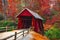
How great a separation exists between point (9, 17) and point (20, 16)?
20814 millimetres

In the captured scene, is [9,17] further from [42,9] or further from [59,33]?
[59,33]

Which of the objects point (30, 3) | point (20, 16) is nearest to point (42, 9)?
point (30, 3)

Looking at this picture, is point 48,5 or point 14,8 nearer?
point 48,5

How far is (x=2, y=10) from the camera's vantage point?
6216 cm

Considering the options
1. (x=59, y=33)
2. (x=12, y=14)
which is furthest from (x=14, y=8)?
(x=59, y=33)

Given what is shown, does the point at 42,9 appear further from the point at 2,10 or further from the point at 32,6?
the point at 2,10

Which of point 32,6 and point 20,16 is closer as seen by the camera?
point 20,16

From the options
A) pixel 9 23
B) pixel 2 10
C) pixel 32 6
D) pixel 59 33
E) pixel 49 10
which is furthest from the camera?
pixel 2 10

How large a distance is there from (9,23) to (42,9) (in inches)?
421

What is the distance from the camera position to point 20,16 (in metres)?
38.2

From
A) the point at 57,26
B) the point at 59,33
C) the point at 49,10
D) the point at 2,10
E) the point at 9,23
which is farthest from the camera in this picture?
the point at 2,10

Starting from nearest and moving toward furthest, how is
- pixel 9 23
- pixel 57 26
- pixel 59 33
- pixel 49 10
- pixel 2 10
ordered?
pixel 59 33, pixel 57 26, pixel 9 23, pixel 49 10, pixel 2 10

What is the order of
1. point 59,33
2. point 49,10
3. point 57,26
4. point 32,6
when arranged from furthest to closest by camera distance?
point 32,6 < point 49,10 < point 57,26 < point 59,33

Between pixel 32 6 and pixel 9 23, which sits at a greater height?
pixel 32 6
